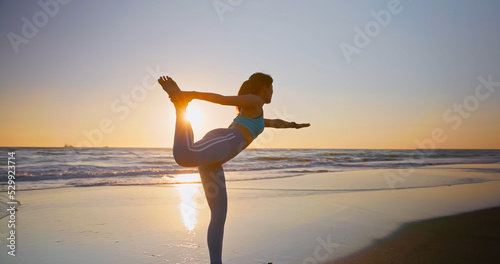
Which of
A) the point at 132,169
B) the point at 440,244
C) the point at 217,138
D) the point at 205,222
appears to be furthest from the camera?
the point at 132,169

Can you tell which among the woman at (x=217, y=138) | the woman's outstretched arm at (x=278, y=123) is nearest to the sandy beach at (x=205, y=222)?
the woman at (x=217, y=138)

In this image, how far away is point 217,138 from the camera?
3.17 m

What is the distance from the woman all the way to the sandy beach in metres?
1.13

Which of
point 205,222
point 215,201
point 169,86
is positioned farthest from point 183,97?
point 205,222

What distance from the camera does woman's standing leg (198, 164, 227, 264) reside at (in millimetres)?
3387

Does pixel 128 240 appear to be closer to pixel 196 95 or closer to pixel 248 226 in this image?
pixel 248 226

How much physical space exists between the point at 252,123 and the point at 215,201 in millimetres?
876

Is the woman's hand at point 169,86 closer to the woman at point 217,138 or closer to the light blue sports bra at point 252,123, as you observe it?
the woman at point 217,138

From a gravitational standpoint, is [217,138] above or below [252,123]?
below

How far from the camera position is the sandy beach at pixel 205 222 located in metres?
4.52

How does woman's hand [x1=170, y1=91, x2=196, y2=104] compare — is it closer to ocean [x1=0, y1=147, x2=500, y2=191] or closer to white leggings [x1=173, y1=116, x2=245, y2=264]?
white leggings [x1=173, y1=116, x2=245, y2=264]

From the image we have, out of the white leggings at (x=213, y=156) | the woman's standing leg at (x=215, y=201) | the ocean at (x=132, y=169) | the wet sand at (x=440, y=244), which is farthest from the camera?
the ocean at (x=132, y=169)

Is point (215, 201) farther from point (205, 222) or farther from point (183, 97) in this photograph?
point (205, 222)

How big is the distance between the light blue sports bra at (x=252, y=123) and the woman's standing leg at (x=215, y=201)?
0.49 meters
